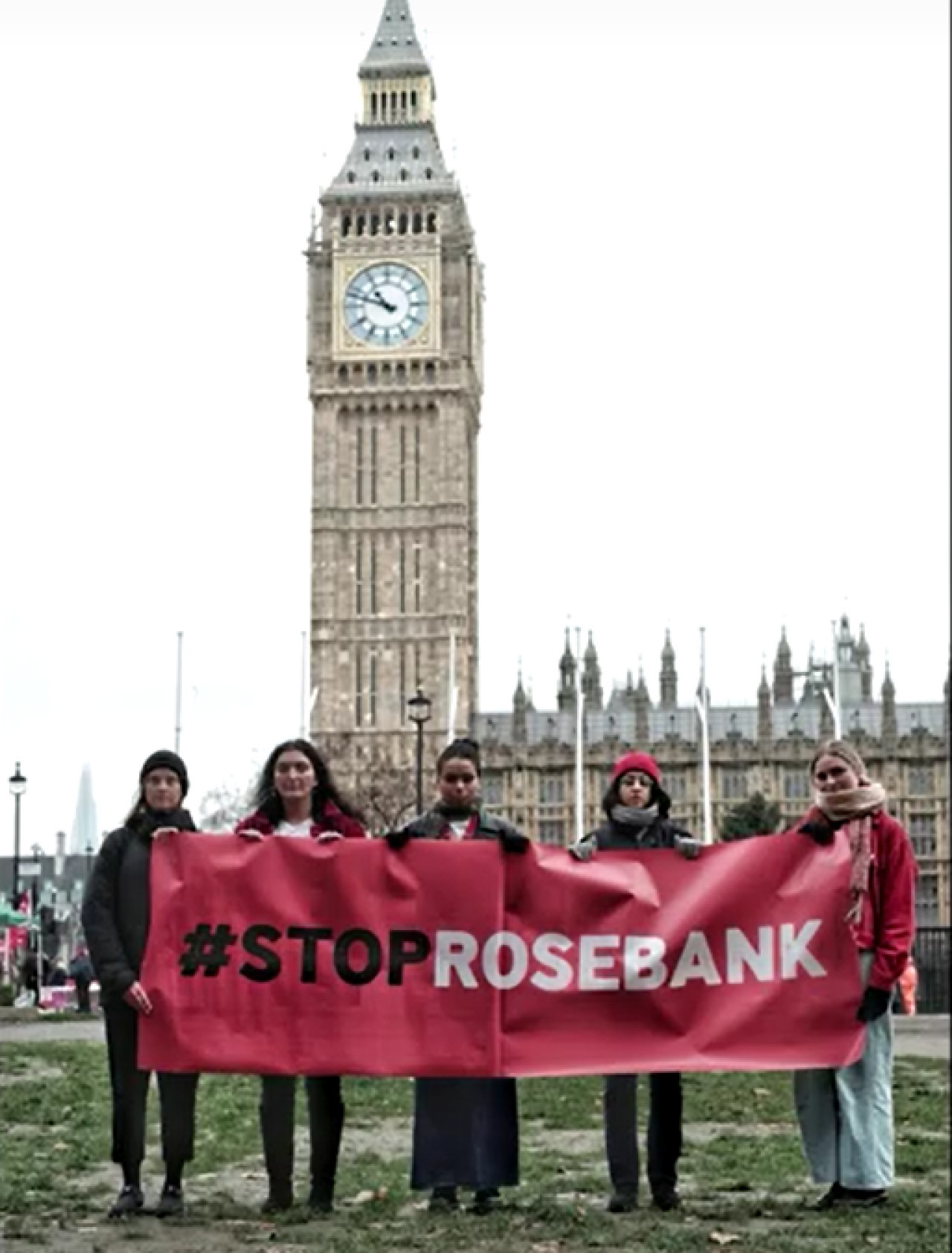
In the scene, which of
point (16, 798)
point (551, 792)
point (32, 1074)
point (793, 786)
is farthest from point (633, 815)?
point (793, 786)

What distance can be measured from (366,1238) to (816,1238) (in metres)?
1.43

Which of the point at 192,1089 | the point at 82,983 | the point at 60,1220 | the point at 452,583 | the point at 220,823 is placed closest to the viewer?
the point at 60,1220

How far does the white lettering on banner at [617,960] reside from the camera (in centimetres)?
721

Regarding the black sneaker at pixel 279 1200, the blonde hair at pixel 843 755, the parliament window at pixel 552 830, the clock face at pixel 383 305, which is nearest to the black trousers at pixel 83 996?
the black sneaker at pixel 279 1200

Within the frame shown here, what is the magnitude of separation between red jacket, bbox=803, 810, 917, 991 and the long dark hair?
1.87 meters

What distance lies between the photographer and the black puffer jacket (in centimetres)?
718

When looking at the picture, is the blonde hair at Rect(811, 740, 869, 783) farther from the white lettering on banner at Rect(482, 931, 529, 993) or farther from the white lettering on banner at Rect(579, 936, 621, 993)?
the white lettering on banner at Rect(482, 931, 529, 993)

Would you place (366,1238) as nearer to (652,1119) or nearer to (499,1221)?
(499,1221)

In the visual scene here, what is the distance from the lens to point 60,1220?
6.92 m

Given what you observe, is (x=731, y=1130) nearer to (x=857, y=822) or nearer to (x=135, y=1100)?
(x=857, y=822)

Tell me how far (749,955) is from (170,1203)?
7.26ft

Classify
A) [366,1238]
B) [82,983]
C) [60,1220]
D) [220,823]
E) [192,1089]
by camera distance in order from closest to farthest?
[366,1238] < [60,1220] < [192,1089] < [82,983] < [220,823]

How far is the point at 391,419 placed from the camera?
3610 inches

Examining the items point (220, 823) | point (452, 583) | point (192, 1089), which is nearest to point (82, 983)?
point (192, 1089)
